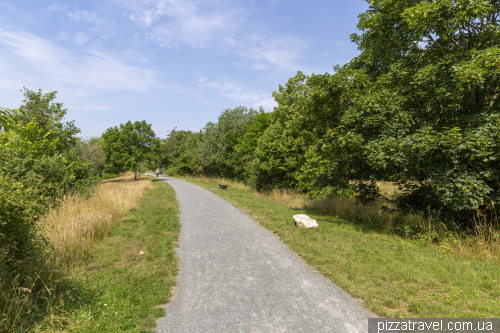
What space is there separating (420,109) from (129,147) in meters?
36.9

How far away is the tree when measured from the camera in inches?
1353

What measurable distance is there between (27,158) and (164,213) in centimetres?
546

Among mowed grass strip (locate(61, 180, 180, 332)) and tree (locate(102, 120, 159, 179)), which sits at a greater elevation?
tree (locate(102, 120, 159, 179))

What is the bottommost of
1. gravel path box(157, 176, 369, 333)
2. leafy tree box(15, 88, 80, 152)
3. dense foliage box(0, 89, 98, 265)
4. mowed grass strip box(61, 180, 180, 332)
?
gravel path box(157, 176, 369, 333)

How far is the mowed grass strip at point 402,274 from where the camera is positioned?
3775 mm

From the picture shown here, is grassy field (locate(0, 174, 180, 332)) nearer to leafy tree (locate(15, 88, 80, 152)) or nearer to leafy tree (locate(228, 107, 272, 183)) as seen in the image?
leafy tree (locate(15, 88, 80, 152))

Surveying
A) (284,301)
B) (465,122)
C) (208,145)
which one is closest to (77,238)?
(284,301)

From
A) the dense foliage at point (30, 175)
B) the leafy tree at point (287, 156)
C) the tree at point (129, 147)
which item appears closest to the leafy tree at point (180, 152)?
the tree at point (129, 147)

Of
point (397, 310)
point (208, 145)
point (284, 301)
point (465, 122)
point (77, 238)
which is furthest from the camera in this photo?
point (208, 145)

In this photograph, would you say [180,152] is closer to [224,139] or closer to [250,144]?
[224,139]

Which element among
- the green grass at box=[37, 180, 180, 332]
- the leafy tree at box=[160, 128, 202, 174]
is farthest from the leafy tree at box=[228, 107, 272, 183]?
the green grass at box=[37, 180, 180, 332]

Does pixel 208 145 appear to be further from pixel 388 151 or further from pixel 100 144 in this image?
pixel 388 151

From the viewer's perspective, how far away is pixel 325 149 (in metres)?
9.64

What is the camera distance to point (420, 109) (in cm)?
858
